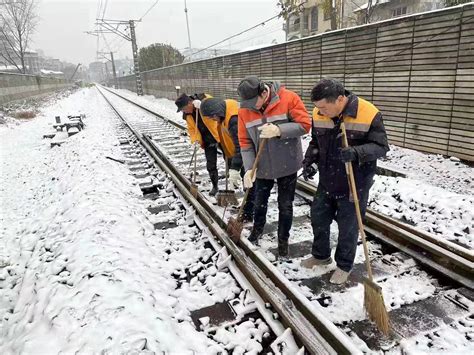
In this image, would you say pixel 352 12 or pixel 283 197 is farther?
pixel 352 12

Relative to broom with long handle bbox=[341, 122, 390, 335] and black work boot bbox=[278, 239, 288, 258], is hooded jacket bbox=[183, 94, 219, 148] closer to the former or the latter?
black work boot bbox=[278, 239, 288, 258]

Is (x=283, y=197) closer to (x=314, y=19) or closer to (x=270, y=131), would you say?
(x=270, y=131)

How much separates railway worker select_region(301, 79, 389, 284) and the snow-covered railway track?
0.25 metres

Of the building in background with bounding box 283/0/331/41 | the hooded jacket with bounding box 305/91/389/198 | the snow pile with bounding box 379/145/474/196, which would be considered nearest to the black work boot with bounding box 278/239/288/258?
the hooded jacket with bounding box 305/91/389/198

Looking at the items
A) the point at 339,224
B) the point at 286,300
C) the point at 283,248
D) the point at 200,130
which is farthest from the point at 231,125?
the point at 286,300

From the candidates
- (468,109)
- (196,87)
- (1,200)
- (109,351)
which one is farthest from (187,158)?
(196,87)

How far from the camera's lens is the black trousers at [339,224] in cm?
337

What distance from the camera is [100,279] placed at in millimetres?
3449

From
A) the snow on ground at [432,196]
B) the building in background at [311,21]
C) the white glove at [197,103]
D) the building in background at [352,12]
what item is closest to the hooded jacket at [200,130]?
the white glove at [197,103]

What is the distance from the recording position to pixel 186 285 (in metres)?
3.72

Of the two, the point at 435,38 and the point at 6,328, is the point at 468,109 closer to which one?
the point at 435,38

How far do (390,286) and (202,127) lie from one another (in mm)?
3837

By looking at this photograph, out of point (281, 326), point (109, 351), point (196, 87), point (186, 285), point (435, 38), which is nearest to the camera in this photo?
point (109, 351)

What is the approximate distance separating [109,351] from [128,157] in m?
7.79
